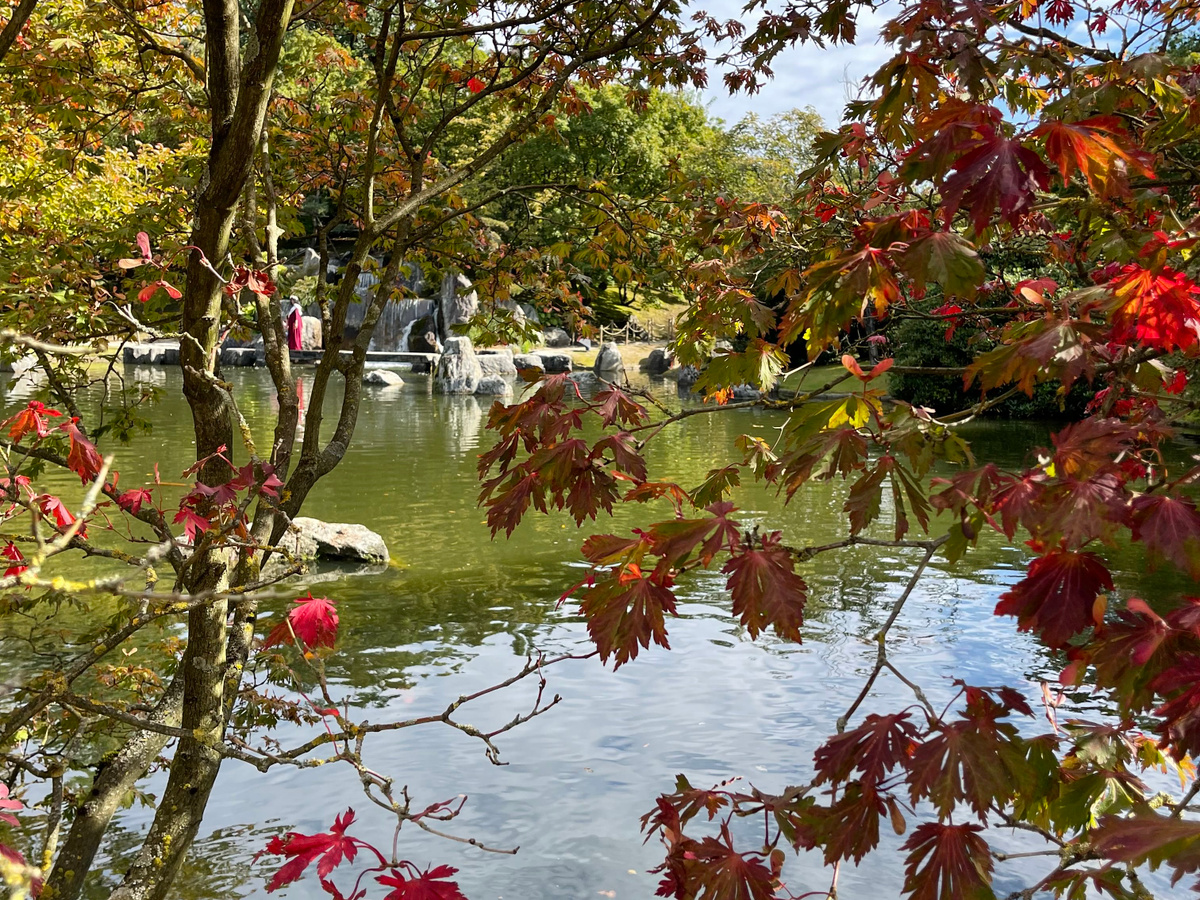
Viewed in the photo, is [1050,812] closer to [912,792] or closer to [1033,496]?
[912,792]

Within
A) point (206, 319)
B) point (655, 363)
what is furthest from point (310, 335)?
point (206, 319)

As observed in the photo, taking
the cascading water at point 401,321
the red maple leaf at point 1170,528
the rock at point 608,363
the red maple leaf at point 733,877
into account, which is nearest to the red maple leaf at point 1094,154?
the red maple leaf at point 1170,528

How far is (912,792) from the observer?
158 centimetres

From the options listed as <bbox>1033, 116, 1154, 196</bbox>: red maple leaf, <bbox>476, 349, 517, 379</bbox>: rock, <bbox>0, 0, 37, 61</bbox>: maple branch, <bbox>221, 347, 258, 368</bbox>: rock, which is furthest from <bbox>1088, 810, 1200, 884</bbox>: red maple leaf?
<bbox>221, 347, 258, 368</bbox>: rock

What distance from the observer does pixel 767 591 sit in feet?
5.97

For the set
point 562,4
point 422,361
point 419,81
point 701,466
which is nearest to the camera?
point 562,4

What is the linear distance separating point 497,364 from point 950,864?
3050 cm

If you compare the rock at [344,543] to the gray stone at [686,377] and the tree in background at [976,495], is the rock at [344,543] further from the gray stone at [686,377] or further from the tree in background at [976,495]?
the gray stone at [686,377]

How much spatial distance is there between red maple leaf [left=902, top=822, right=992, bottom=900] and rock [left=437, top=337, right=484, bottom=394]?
1065 inches

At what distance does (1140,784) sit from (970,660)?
15.2 ft

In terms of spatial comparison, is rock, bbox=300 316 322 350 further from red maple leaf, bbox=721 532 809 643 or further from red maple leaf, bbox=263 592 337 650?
red maple leaf, bbox=721 532 809 643

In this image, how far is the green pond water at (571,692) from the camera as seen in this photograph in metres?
4.38

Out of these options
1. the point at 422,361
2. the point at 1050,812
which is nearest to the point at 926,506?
the point at 1050,812

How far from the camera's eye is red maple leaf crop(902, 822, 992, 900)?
1.71 metres
